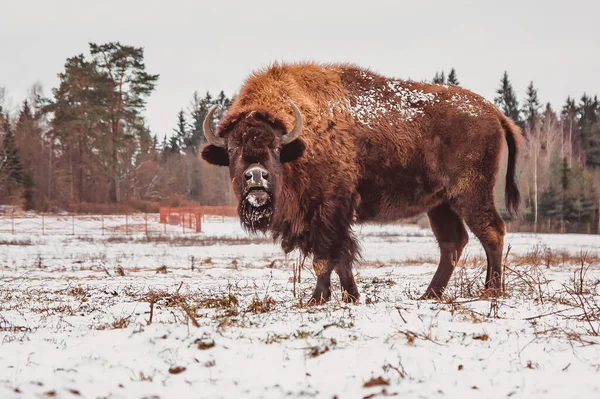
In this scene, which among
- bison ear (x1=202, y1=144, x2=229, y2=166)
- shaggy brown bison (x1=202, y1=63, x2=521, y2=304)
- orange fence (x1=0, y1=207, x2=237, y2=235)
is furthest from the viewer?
orange fence (x1=0, y1=207, x2=237, y2=235)

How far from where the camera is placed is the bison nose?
5.87m

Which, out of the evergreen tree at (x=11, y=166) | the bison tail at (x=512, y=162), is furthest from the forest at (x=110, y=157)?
the bison tail at (x=512, y=162)

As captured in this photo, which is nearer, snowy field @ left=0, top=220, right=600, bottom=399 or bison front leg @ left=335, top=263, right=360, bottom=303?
snowy field @ left=0, top=220, right=600, bottom=399

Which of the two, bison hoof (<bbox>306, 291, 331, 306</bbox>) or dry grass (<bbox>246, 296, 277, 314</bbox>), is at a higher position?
dry grass (<bbox>246, 296, 277, 314</bbox>)

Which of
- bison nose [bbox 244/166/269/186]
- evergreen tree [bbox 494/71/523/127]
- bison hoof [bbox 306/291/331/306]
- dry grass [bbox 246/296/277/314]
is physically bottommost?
bison hoof [bbox 306/291/331/306]

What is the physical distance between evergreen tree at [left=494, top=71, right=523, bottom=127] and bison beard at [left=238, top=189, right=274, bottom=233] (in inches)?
2714

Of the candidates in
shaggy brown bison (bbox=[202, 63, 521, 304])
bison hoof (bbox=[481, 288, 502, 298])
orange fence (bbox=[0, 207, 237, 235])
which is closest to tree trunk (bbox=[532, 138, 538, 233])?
orange fence (bbox=[0, 207, 237, 235])

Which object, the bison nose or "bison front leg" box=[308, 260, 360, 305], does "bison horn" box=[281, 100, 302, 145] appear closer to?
the bison nose

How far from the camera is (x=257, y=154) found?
6156mm

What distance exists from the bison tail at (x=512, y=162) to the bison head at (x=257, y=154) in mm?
3292

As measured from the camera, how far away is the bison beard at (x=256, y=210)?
5973 millimetres

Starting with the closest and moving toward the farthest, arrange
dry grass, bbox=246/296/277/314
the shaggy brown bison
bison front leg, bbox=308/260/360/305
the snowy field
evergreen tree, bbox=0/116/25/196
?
the snowy field, dry grass, bbox=246/296/277/314, bison front leg, bbox=308/260/360/305, the shaggy brown bison, evergreen tree, bbox=0/116/25/196

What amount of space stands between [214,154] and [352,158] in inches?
67.2

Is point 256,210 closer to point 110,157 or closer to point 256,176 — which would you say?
point 256,176
